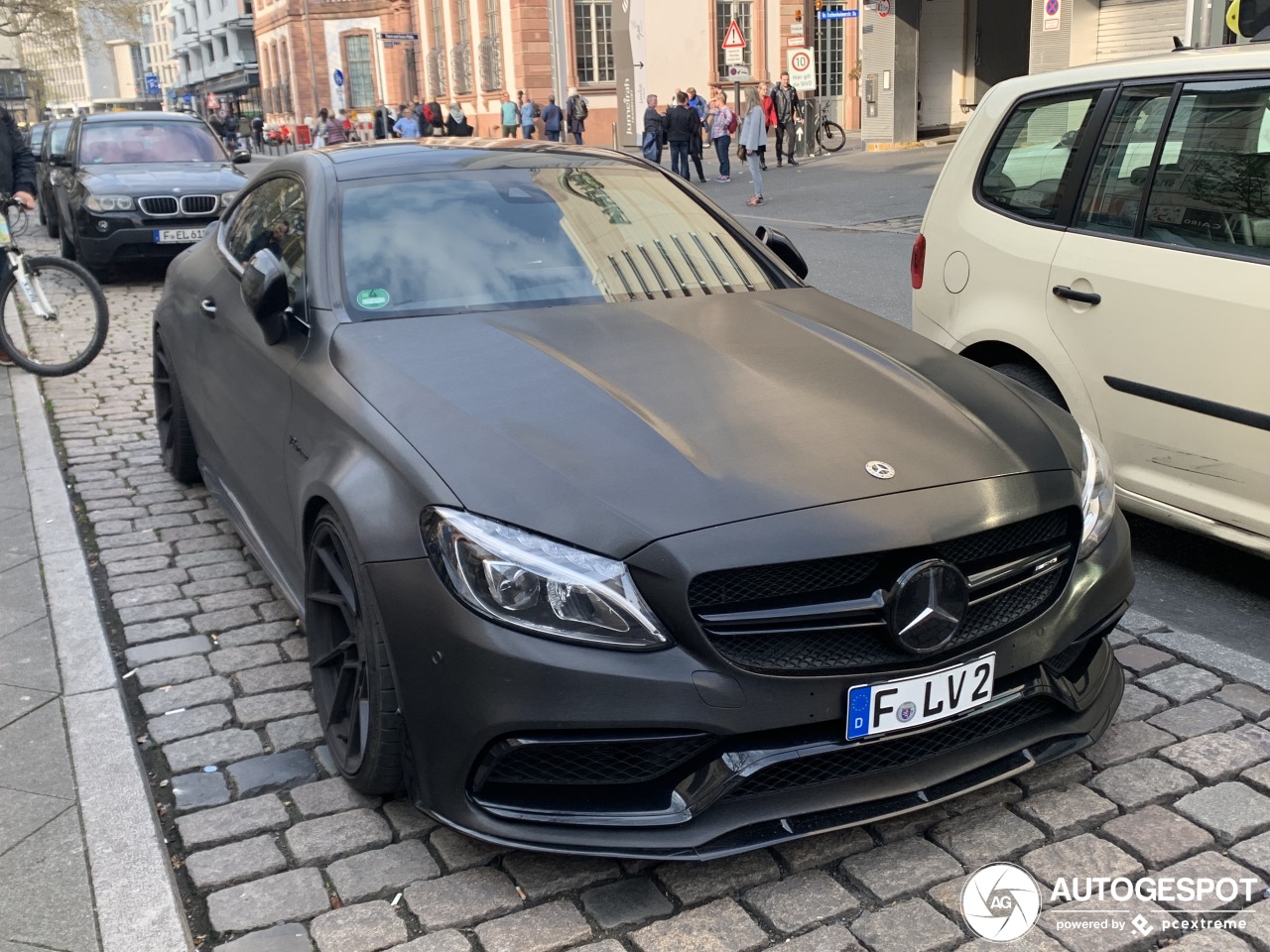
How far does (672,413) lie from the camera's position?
3.10 meters

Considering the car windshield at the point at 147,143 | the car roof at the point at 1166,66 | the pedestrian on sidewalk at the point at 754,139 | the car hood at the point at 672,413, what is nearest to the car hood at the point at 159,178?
the car windshield at the point at 147,143

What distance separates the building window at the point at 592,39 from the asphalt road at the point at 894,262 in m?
15.8

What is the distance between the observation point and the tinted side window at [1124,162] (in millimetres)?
4477

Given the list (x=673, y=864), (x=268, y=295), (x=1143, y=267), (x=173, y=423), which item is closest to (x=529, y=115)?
(x=173, y=423)

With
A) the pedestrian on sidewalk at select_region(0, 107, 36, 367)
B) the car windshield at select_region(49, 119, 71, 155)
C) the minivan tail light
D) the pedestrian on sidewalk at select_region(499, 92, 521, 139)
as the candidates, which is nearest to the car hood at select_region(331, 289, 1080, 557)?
the minivan tail light

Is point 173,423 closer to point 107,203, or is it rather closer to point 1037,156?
point 1037,156

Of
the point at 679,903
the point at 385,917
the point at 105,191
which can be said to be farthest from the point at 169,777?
the point at 105,191

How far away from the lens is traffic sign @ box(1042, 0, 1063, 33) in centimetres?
2005

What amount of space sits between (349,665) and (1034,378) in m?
2.96

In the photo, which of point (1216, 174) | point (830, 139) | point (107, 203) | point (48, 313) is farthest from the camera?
point (830, 139)

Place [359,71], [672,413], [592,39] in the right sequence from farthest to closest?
1. [359,71]
2. [592,39]
3. [672,413]

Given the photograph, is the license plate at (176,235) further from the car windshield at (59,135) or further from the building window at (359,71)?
the building window at (359,71)

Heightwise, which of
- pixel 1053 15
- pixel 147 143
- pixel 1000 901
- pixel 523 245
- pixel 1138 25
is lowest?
pixel 1000 901

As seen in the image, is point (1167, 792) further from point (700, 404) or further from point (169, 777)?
point (169, 777)
